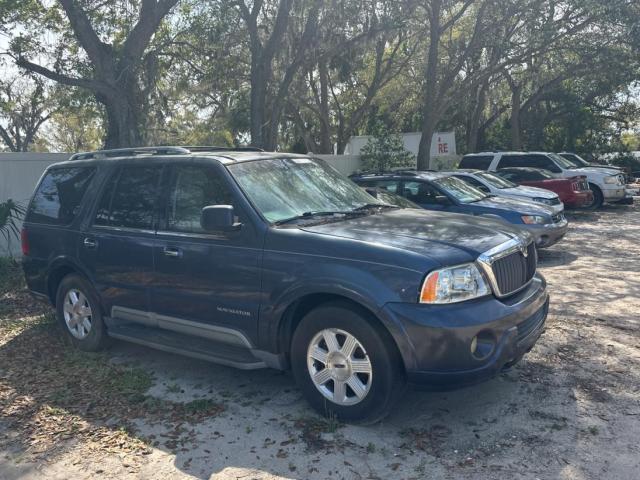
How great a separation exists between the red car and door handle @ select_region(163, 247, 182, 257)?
12707 millimetres

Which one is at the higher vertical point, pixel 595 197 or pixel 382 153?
pixel 382 153

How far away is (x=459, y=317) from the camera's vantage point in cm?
388

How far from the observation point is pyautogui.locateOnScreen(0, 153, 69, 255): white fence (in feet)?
34.2

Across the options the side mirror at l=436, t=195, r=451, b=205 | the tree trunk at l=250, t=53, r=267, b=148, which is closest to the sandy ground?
the side mirror at l=436, t=195, r=451, b=205

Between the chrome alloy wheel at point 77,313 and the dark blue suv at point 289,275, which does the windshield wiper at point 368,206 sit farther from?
the chrome alloy wheel at point 77,313

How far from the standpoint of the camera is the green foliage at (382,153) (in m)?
19.6

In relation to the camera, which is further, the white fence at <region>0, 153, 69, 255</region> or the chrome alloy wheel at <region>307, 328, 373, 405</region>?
the white fence at <region>0, 153, 69, 255</region>

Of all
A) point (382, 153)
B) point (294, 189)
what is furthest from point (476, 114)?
point (294, 189)

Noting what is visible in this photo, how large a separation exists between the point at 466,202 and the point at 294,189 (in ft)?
17.7

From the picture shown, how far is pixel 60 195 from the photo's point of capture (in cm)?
626

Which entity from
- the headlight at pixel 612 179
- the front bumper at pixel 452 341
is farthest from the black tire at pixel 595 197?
the front bumper at pixel 452 341

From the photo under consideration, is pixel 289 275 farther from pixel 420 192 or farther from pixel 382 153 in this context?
pixel 382 153

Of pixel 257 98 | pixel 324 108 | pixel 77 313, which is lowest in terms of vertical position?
pixel 77 313

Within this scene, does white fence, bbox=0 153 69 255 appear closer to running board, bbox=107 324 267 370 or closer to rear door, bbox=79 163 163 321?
rear door, bbox=79 163 163 321
